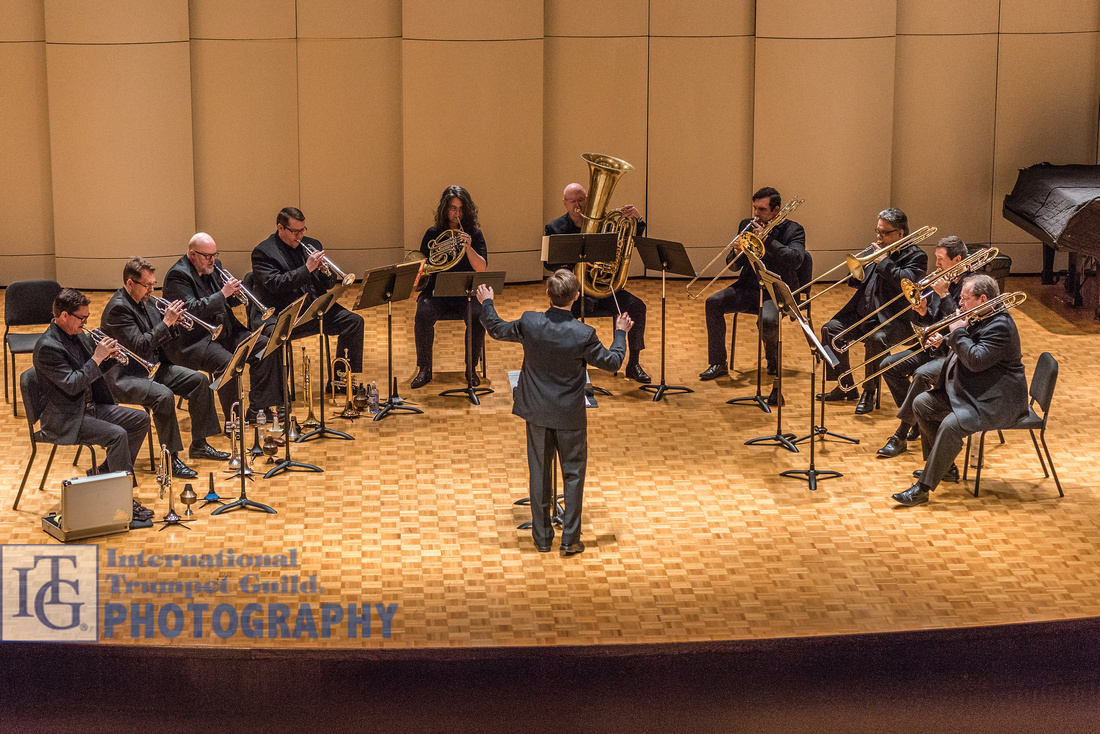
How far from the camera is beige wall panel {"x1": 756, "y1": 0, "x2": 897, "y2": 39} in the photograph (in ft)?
34.3

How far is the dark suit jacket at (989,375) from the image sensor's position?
605 centimetres

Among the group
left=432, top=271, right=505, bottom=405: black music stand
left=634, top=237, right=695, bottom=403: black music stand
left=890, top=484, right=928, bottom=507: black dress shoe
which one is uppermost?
left=634, top=237, right=695, bottom=403: black music stand

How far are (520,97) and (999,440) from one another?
5.11 meters

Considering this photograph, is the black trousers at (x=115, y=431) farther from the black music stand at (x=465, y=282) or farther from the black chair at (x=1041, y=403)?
the black chair at (x=1041, y=403)

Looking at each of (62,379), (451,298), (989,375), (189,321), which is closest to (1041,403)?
(989,375)

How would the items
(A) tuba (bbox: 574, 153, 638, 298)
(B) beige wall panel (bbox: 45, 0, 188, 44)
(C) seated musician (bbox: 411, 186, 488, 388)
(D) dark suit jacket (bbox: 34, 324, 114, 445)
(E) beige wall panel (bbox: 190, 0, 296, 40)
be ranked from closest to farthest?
1. (D) dark suit jacket (bbox: 34, 324, 114, 445)
2. (A) tuba (bbox: 574, 153, 638, 298)
3. (C) seated musician (bbox: 411, 186, 488, 388)
4. (B) beige wall panel (bbox: 45, 0, 188, 44)
5. (E) beige wall panel (bbox: 190, 0, 296, 40)

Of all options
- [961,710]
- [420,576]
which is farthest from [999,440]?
[420,576]

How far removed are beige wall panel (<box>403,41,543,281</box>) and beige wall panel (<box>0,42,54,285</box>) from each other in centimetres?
304

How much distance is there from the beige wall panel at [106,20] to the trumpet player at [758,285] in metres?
5.14

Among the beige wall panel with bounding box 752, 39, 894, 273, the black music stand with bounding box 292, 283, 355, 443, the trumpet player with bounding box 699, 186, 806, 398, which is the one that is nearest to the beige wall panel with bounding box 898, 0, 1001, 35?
the beige wall panel with bounding box 752, 39, 894, 273

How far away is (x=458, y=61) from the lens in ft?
33.6

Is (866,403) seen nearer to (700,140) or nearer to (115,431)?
(700,140)

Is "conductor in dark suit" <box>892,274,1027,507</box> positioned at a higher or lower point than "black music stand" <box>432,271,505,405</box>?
lower

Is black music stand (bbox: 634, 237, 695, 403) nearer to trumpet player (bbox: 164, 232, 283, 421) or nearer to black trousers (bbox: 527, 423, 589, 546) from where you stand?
black trousers (bbox: 527, 423, 589, 546)
